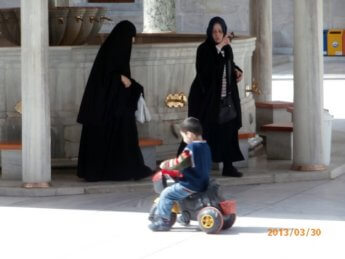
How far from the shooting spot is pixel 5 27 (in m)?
14.4

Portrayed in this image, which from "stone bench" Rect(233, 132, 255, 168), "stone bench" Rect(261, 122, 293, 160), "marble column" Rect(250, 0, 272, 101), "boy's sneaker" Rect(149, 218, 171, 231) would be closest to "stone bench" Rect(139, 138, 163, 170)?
"stone bench" Rect(233, 132, 255, 168)

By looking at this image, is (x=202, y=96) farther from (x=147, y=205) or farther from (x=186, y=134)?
(x=186, y=134)

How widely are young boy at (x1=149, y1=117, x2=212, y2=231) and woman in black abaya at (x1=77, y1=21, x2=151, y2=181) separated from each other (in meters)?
2.30

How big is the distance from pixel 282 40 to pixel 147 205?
20.1 meters

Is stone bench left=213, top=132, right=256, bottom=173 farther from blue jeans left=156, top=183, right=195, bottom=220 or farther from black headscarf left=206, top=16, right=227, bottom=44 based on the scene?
blue jeans left=156, top=183, right=195, bottom=220

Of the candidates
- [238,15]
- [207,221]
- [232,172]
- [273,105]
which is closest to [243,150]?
[232,172]

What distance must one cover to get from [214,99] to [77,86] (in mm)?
1667

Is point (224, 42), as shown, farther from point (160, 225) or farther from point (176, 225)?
point (160, 225)

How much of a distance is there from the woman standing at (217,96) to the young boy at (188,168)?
→ 238 centimetres

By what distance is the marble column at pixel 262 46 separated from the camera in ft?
53.8

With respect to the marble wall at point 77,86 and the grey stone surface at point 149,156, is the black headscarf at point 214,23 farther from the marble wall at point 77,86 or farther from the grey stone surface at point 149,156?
the grey stone surface at point 149,156

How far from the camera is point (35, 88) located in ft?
37.3

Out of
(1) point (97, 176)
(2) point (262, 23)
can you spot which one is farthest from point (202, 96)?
(2) point (262, 23)

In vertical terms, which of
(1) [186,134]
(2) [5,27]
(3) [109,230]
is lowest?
(3) [109,230]
